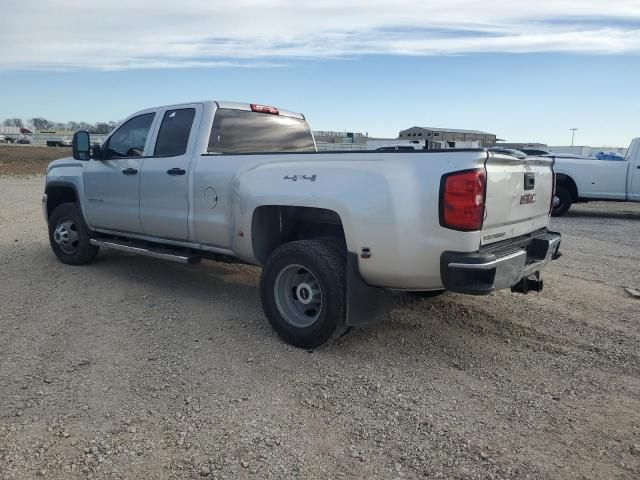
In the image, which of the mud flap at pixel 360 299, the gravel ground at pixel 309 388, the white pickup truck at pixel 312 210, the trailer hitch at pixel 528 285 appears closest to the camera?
the gravel ground at pixel 309 388

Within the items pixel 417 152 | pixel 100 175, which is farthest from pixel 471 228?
pixel 100 175

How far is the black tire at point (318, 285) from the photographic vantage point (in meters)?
4.20

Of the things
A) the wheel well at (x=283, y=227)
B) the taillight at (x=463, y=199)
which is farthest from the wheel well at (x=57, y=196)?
the taillight at (x=463, y=199)

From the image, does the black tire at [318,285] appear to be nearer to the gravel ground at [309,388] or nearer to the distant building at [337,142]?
the gravel ground at [309,388]

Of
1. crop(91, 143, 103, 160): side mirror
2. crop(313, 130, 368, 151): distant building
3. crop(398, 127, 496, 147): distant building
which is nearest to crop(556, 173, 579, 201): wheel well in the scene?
crop(313, 130, 368, 151): distant building

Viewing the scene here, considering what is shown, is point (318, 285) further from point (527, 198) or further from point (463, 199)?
point (527, 198)

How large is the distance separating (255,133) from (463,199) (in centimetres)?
298

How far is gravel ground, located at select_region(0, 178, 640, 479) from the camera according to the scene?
9.89ft

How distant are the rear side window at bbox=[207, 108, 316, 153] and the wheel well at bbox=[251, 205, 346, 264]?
44.9 inches

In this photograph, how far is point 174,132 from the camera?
5.88 metres

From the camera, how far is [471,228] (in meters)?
3.72

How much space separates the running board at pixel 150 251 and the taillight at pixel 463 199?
A: 282cm

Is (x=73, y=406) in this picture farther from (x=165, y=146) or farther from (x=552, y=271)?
(x=552, y=271)

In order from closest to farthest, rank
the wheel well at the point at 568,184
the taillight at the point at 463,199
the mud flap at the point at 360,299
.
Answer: the taillight at the point at 463,199 → the mud flap at the point at 360,299 → the wheel well at the point at 568,184
